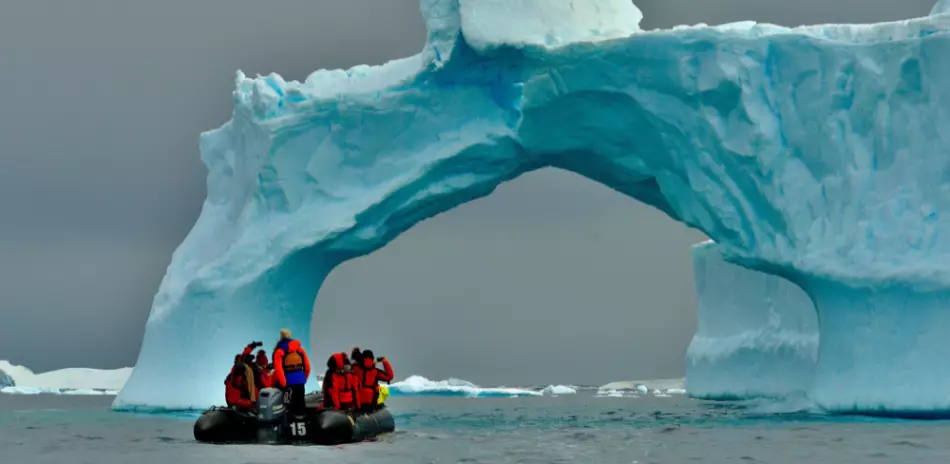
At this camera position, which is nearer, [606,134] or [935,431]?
[935,431]

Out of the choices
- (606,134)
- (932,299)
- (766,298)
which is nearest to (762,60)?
(606,134)

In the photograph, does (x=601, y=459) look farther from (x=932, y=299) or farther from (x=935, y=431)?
(x=932, y=299)

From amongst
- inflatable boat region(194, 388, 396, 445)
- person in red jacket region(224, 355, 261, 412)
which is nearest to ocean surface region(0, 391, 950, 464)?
inflatable boat region(194, 388, 396, 445)

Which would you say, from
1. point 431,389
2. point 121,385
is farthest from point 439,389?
point 121,385

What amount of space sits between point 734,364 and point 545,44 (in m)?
13.1

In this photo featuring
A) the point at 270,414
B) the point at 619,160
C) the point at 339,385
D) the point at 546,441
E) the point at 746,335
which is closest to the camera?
the point at 270,414

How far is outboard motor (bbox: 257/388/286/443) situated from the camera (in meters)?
15.6

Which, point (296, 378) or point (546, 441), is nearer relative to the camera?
point (296, 378)

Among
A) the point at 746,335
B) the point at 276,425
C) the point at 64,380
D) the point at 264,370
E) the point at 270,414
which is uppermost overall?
the point at 64,380

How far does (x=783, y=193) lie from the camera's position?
67.7 ft

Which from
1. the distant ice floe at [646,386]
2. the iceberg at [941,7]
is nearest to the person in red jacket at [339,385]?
the iceberg at [941,7]

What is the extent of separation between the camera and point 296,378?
15664 millimetres

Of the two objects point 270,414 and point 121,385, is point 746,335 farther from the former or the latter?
point 121,385

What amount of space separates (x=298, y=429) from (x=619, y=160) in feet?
28.6
